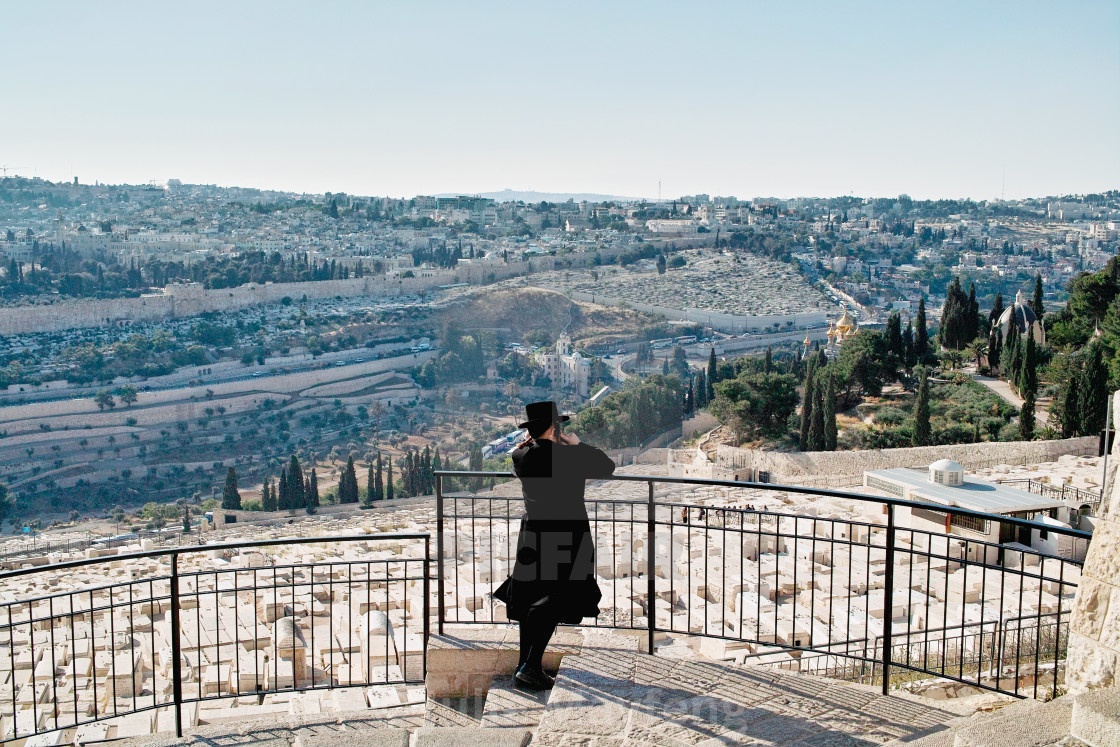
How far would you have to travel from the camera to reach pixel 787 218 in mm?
82375

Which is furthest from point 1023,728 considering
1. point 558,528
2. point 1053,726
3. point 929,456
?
point 929,456

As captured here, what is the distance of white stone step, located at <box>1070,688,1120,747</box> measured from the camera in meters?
1.33

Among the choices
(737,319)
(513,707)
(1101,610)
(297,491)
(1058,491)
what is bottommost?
(297,491)

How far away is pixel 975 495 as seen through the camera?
9.72 meters

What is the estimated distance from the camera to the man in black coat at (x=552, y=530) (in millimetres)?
2143

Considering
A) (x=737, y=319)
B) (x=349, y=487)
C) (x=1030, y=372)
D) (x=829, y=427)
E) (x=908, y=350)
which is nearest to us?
(x=829, y=427)

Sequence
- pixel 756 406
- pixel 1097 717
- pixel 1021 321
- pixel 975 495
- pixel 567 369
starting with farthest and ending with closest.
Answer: pixel 567 369 → pixel 1021 321 → pixel 756 406 → pixel 975 495 → pixel 1097 717

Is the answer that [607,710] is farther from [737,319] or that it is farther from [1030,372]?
[737,319]

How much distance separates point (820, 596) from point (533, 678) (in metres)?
3.92

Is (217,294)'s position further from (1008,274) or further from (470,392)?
(1008,274)

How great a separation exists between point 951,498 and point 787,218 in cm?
7631

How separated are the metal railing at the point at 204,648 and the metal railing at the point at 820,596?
0.33 m

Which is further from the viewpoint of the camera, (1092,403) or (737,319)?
(737,319)

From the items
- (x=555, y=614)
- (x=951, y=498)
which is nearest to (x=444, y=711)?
(x=555, y=614)
